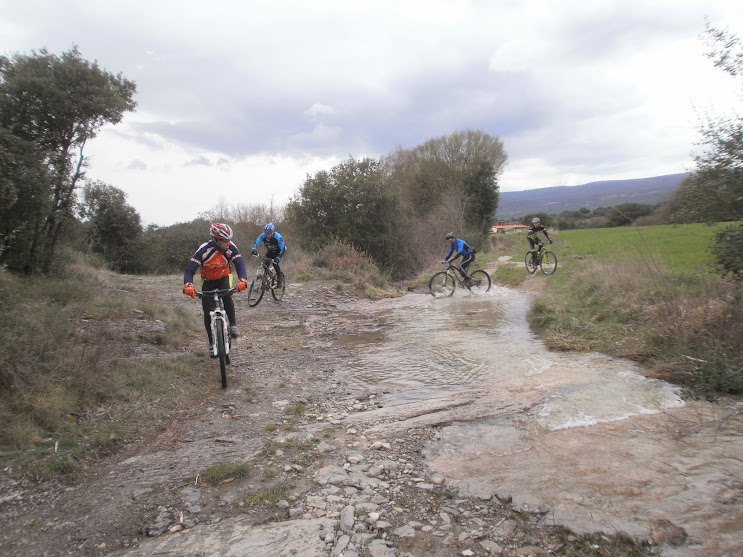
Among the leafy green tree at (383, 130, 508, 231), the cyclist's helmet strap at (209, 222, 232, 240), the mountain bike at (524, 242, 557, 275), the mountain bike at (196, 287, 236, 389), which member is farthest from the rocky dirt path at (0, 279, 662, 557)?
the leafy green tree at (383, 130, 508, 231)

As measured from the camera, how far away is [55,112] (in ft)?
34.3

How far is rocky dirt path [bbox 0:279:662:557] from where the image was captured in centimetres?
267

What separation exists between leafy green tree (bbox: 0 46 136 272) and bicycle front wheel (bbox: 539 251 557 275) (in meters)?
14.4

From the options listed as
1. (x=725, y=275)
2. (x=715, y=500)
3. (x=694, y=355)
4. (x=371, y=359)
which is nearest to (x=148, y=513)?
(x=715, y=500)

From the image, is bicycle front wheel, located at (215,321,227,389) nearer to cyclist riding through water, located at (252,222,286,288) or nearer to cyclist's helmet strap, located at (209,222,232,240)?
cyclist's helmet strap, located at (209,222,232,240)

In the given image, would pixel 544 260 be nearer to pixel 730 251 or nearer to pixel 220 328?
pixel 730 251

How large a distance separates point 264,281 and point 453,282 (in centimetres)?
595

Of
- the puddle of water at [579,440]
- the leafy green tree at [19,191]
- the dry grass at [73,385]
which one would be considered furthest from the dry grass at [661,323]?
the leafy green tree at [19,191]

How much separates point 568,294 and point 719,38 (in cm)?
594

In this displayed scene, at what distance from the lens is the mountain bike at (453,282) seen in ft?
46.0

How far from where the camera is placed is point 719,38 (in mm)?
6500

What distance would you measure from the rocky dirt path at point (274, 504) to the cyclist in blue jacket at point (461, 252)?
8.89m

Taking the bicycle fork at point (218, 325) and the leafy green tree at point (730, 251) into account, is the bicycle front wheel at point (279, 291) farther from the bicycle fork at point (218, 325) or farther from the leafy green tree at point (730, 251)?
the leafy green tree at point (730, 251)

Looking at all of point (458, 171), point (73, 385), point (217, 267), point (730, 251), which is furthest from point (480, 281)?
point (458, 171)
